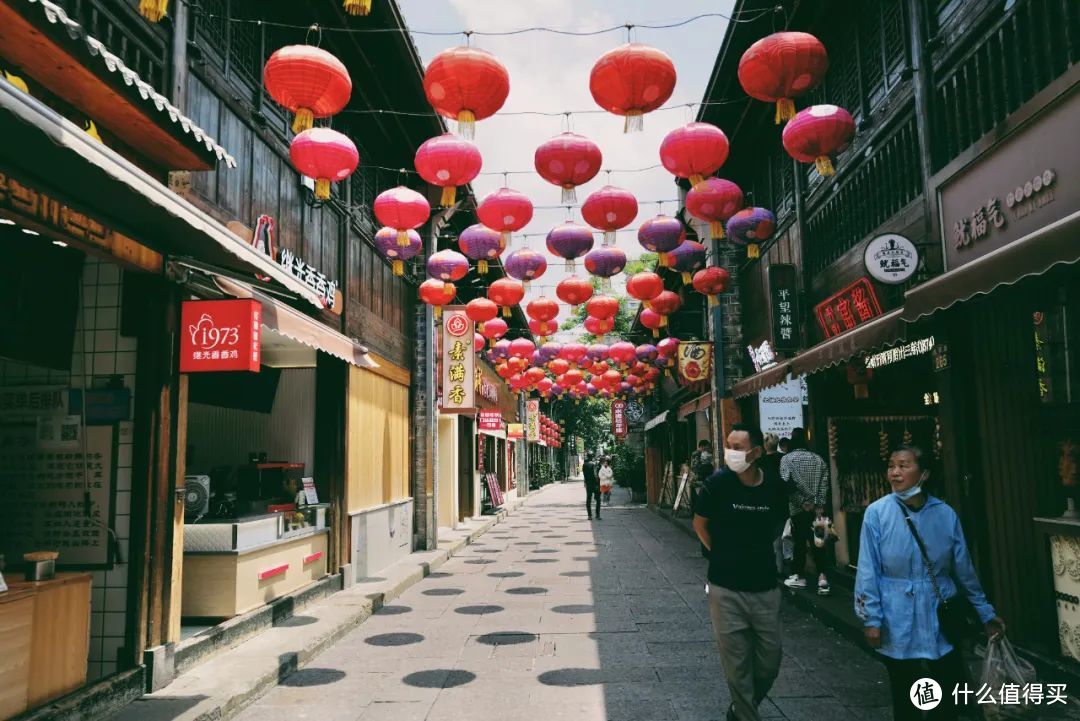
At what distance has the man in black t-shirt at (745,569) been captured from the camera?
4.61 meters

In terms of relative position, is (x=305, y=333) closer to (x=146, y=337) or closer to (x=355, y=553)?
(x=146, y=337)

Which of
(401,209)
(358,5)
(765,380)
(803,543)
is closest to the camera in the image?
(358,5)

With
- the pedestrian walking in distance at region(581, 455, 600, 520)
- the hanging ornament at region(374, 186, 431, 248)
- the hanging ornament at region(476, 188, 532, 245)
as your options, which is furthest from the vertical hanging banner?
the pedestrian walking in distance at region(581, 455, 600, 520)

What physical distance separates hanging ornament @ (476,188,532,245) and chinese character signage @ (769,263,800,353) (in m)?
5.06

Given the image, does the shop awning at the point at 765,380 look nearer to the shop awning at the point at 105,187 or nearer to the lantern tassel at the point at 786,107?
the lantern tassel at the point at 786,107

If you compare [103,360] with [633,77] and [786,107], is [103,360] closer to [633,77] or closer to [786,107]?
[633,77]

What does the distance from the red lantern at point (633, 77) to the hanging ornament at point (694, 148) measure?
0.93 m

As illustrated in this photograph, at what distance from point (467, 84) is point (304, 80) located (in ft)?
4.77

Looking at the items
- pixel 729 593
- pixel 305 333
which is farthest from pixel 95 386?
pixel 729 593

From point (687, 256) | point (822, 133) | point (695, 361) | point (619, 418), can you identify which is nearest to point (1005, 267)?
point (822, 133)

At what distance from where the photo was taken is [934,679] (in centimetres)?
389

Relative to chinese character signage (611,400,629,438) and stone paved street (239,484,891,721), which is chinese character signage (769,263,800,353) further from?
chinese character signage (611,400,629,438)

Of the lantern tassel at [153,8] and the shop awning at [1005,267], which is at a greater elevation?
the lantern tassel at [153,8]

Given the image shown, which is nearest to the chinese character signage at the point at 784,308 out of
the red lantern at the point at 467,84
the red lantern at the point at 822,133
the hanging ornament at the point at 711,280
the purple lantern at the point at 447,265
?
the hanging ornament at the point at 711,280
